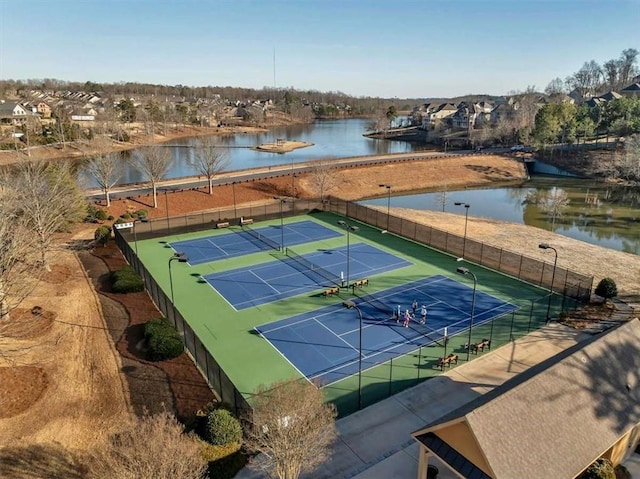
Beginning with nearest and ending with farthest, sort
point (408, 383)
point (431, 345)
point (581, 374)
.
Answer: point (581, 374) → point (408, 383) → point (431, 345)

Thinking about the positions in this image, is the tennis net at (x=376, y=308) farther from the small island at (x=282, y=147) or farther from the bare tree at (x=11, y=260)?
the small island at (x=282, y=147)

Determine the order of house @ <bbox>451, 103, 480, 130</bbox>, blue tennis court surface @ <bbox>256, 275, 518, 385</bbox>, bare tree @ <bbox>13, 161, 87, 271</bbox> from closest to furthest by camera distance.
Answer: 1. blue tennis court surface @ <bbox>256, 275, 518, 385</bbox>
2. bare tree @ <bbox>13, 161, 87, 271</bbox>
3. house @ <bbox>451, 103, 480, 130</bbox>

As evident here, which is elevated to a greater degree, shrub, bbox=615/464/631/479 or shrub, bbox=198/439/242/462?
shrub, bbox=198/439/242/462

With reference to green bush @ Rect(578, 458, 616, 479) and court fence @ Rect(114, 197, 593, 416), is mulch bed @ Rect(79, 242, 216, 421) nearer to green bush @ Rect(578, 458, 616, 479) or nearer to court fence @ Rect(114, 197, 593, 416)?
court fence @ Rect(114, 197, 593, 416)

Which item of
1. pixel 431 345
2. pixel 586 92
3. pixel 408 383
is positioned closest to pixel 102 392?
pixel 408 383

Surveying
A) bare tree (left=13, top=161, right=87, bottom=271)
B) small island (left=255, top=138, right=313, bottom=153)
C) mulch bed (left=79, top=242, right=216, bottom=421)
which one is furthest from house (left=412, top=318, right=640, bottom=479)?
small island (left=255, top=138, right=313, bottom=153)

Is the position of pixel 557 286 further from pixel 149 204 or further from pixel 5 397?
pixel 149 204
